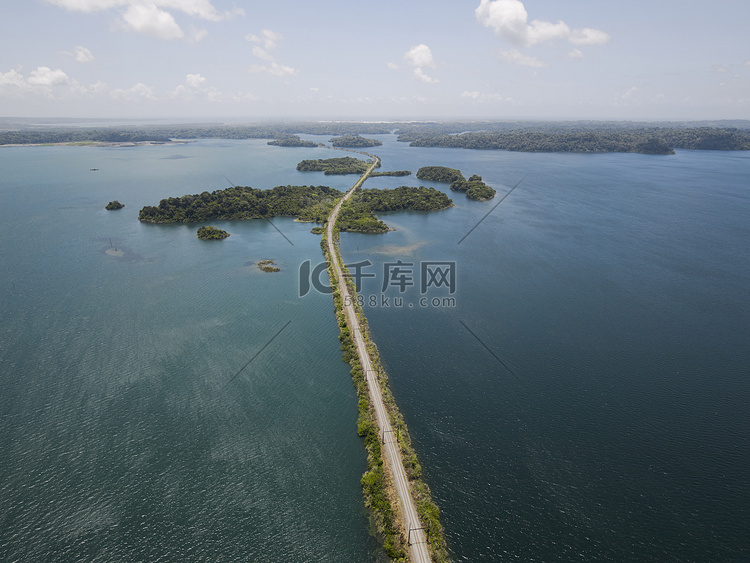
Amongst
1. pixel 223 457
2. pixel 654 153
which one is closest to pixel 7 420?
pixel 223 457

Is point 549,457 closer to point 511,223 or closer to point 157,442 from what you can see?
point 157,442

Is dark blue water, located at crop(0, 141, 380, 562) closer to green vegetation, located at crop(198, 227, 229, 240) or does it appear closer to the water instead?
the water

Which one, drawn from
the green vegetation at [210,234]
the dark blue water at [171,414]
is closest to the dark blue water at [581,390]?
the dark blue water at [171,414]

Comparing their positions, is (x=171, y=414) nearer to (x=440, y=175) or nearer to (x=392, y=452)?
(x=392, y=452)

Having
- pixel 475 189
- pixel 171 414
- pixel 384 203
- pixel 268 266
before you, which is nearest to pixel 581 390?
pixel 171 414

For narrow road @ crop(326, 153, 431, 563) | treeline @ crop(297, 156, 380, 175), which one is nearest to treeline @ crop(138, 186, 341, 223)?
narrow road @ crop(326, 153, 431, 563)
